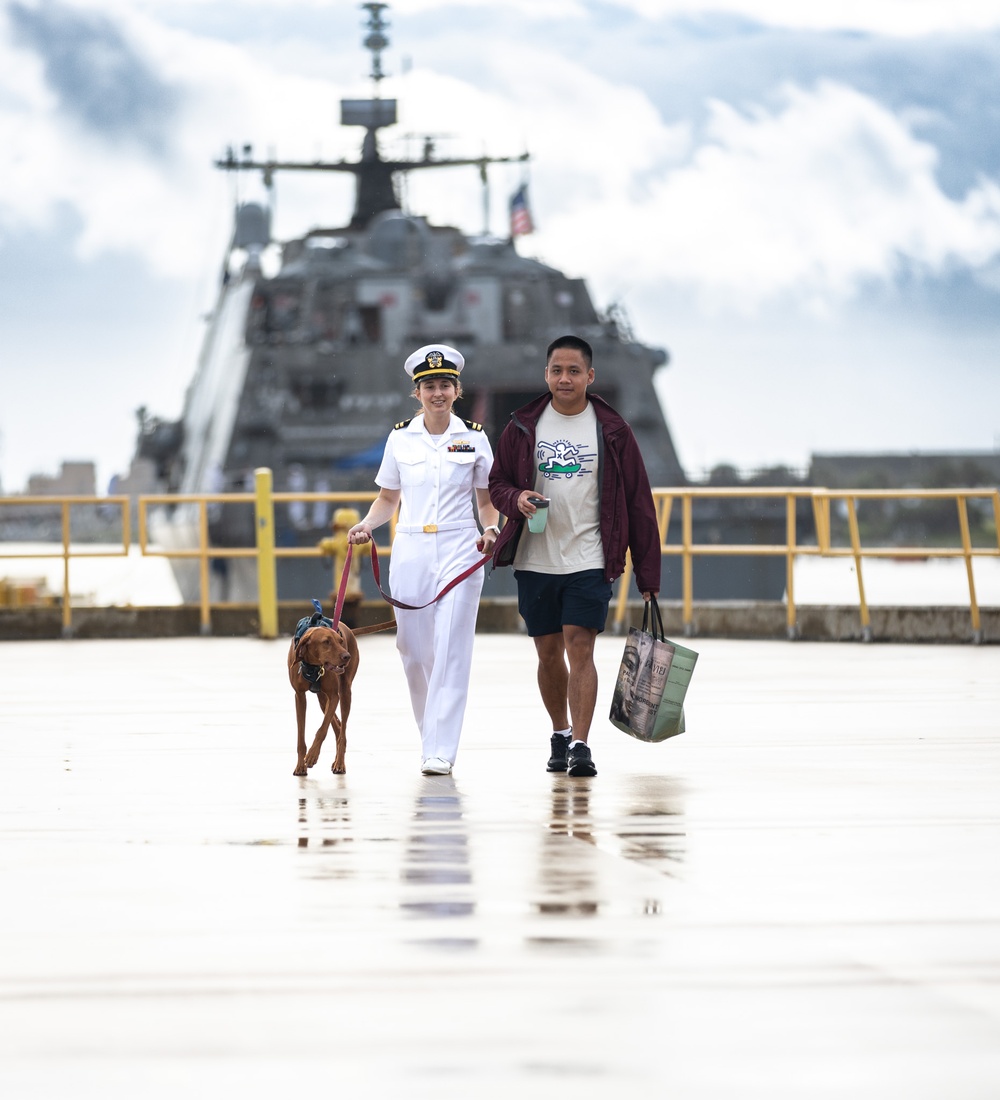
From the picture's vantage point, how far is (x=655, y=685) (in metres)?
6.03

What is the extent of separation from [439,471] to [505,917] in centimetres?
263

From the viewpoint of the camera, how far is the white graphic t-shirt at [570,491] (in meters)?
5.88

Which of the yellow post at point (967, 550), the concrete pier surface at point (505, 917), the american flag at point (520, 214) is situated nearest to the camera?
the concrete pier surface at point (505, 917)

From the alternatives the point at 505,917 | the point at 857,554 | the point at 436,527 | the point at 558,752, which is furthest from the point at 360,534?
the point at 857,554

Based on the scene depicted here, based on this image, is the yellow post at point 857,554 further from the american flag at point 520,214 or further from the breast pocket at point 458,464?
the american flag at point 520,214

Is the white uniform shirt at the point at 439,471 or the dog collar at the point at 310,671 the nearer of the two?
the dog collar at the point at 310,671

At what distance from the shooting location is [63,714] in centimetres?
812

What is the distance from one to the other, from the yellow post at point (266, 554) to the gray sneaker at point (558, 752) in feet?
25.3

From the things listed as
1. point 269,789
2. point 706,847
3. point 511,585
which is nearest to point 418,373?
point 269,789

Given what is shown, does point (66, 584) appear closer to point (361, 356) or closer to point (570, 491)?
point (570, 491)

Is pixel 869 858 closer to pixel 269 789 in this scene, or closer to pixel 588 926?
pixel 588 926

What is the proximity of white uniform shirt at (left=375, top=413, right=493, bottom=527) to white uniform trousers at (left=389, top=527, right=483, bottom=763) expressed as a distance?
0.07m

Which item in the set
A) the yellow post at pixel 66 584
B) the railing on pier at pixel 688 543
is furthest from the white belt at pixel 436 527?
the yellow post at pixel 66 584

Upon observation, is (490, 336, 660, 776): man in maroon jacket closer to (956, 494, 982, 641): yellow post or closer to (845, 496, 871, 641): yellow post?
(845, 496, 871, 641): yellow post
